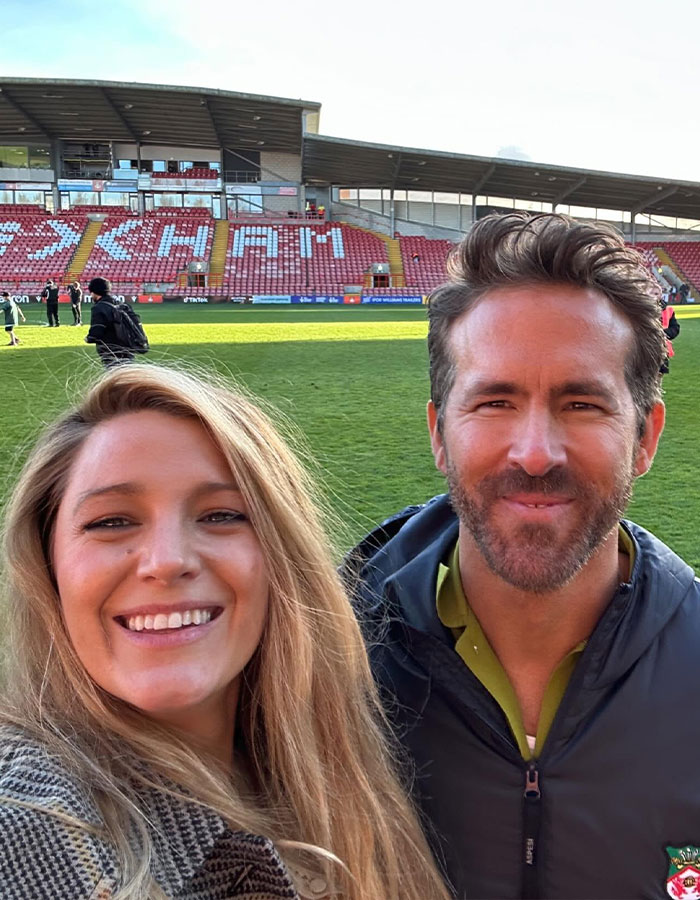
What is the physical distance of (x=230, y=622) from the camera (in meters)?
1.31

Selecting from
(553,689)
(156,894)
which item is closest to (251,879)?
(156,894)

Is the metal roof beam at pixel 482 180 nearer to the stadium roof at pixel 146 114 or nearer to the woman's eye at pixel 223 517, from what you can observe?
the stadium roof at pixel 146 114

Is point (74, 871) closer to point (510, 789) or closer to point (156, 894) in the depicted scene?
point (156, 894)

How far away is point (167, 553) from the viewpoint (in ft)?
4.09

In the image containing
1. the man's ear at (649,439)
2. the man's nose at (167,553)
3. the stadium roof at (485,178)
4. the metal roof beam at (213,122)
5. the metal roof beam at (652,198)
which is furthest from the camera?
the metal roof beam at (652,198)

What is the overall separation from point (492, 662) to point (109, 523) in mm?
884

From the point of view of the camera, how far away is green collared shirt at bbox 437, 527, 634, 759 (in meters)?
1.53

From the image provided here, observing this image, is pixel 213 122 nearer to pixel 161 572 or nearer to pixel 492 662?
pixel 492 662

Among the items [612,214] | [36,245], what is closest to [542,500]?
[36,245]

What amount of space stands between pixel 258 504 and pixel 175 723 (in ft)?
1.37

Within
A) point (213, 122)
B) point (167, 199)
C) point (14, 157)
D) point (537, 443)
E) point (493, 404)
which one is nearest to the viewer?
point (537, 443)

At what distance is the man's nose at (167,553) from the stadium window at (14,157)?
50.6 meters

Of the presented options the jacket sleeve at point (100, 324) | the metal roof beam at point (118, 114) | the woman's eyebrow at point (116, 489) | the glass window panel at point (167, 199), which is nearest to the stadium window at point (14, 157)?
the metal roof beam at point (118, 114)

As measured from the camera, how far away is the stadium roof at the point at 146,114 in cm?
3662
